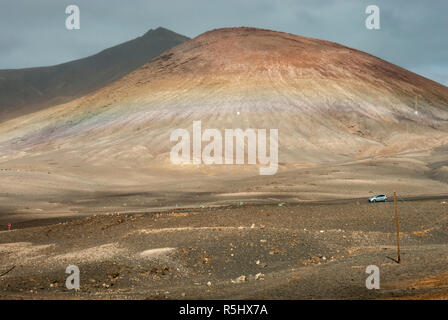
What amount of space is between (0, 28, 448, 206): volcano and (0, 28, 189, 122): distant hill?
35.1 metres

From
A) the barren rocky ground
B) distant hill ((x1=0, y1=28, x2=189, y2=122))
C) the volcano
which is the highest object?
distant hill ((x1=0, y1=28, x2=189, y2=122))

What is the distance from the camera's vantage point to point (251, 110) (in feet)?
259

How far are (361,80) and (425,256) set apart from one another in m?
81.3

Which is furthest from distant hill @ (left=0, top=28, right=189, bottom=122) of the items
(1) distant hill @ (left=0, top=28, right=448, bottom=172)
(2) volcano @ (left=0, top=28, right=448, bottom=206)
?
(2) volcano @ (left=0, top=28, right=448, bottom=206)

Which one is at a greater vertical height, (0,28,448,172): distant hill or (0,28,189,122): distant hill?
(0,28,189,122): distant hill

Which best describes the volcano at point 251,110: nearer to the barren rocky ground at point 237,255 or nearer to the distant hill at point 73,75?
the barren rocky ground at point 237,255

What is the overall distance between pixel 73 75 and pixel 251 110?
3232 inches

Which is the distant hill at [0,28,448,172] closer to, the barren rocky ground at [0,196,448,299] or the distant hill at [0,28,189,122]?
the distant hill at [0,28,189,122]

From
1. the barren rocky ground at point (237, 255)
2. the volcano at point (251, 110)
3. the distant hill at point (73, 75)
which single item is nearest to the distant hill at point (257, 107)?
the volcano at point (251, 110)

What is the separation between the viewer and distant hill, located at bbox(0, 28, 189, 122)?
433ft

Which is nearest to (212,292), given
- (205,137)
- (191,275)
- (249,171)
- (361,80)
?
(191,275)

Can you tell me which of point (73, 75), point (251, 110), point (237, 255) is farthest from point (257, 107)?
point (73, 75)

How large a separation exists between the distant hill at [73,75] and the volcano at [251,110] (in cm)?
3515

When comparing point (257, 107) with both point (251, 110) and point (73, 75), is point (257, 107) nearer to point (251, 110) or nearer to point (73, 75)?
point (251, 110)
